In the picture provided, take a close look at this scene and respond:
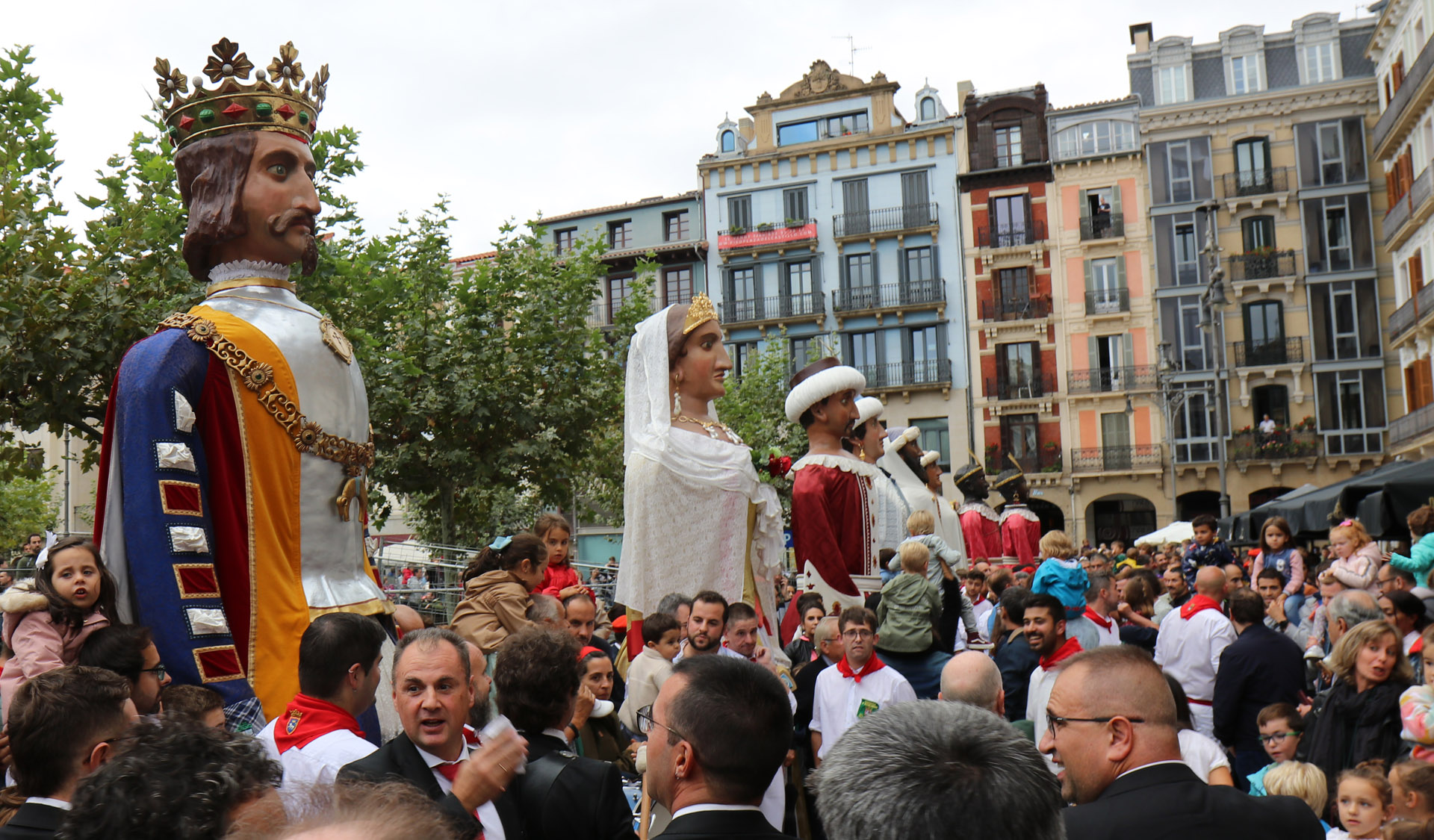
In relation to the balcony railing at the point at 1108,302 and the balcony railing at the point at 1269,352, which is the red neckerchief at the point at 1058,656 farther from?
the balcony railing at the point at 1269,352

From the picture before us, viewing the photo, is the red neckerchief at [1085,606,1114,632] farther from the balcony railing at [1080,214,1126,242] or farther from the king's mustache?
the balcony railing at [1080,214,1126,242]

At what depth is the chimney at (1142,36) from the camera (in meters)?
44.0

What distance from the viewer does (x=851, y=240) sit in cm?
4525

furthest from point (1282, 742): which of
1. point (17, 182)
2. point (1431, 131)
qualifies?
point (1431, 131)

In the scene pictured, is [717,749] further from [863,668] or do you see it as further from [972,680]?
[863,668]

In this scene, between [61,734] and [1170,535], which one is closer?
[61,734]

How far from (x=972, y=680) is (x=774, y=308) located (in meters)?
41.6

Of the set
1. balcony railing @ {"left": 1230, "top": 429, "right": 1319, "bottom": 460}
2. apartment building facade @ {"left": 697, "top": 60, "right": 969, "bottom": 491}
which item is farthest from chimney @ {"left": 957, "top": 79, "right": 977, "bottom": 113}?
balcony railing @ {"left": 1230, "top": 429, "right": 1319, "bottom": 460}

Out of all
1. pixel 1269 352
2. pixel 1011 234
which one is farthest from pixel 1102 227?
pixel 1269 352

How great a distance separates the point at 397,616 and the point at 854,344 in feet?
135

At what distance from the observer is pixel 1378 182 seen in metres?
40.0

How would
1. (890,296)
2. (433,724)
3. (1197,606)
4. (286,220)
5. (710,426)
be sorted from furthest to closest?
(890,296) → (1197,606) → (710,426) → (286,220) → (433,724)

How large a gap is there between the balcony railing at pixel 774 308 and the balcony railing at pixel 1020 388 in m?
6.66

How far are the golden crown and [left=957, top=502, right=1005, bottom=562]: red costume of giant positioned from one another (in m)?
11.1
